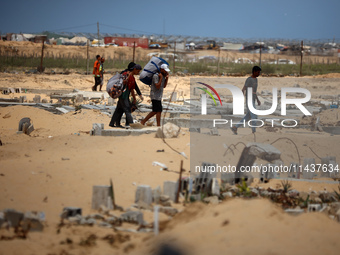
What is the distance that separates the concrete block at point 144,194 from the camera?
547 centimetres

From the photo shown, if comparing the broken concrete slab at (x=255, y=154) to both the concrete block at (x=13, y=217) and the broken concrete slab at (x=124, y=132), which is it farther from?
the concrete block at (x=13, y=217)

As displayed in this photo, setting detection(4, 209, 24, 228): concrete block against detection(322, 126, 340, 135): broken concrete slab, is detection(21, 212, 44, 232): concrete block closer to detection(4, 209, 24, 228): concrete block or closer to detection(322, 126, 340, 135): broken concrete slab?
detection(4, 209, 24, 228): concrete block

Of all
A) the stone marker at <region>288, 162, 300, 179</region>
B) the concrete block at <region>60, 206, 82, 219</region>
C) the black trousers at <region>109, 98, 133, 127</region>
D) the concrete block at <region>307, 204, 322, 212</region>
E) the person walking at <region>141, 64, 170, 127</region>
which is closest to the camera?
the concrete block at <region>60, 206, 82, 219</region>

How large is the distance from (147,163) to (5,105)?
6986 millimetres

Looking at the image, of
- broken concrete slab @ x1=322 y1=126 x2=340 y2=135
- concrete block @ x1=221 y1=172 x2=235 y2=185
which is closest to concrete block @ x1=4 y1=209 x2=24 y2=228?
concrete block @ x1=221 y1=172 x2=235 y2=185

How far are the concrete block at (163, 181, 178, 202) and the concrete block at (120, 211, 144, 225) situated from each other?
0.79 m

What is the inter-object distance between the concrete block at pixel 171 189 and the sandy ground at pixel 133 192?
0.49ft

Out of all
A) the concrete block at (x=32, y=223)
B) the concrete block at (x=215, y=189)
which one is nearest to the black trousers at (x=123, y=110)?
the concrete block at (x=215, y=189)

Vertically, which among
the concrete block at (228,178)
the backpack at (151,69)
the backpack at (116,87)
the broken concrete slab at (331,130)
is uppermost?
the backpack at (151,69)

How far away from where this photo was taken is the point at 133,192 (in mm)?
5941

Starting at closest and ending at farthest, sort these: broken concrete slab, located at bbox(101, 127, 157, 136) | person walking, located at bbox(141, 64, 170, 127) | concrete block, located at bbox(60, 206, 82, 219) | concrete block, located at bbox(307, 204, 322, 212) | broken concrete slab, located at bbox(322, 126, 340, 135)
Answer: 1. concrete block, located at bbox(60, 206, 82, 219)
2. concrete block, located at bbox(307, 204, 322, 212)
3. broken concrete slab, located at bbox(101, 127, 157, 136)
4. person walking, located at bbox(141, 64, 170, 127)
5. broken concrete slab, located at bbox(322, 126, 340, 135)

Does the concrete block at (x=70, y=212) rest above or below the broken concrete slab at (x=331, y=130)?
below

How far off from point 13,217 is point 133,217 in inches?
45.5

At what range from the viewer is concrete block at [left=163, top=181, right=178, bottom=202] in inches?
224
